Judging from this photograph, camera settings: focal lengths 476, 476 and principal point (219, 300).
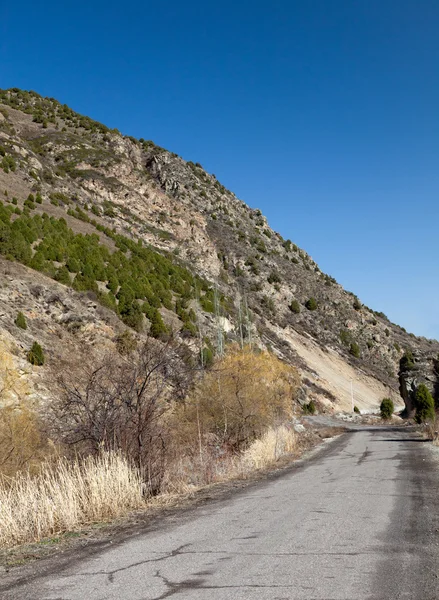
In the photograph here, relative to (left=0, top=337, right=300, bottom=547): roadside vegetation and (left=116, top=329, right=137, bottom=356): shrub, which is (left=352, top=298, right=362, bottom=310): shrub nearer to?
(left=116, top=329, right=137, bottom=356): shrub

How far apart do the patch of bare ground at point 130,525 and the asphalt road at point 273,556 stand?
320 mm

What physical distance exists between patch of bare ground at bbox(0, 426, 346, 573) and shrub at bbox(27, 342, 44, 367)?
11.5 meters

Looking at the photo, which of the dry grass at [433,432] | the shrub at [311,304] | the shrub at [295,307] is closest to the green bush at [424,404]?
the dry grass at [433,432]

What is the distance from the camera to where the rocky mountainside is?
104 feet

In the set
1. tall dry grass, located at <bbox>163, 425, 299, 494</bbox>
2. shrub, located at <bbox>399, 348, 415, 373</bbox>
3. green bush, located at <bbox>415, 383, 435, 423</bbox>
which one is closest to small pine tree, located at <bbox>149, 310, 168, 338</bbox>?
tall dry grass, located at <bbox>163, 425, 299, 494</bbox>

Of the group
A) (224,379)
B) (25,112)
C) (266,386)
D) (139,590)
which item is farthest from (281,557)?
(25,112)

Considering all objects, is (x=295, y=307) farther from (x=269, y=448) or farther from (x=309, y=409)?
(x=269, y=448)

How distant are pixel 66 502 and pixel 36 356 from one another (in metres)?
14.4

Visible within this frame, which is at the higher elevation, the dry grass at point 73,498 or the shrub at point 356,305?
the shrub at point 356,305

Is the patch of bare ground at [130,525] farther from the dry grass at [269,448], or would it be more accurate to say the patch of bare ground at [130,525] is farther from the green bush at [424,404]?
Result: the green bush at [424,404]

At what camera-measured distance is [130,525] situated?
7.56 meters

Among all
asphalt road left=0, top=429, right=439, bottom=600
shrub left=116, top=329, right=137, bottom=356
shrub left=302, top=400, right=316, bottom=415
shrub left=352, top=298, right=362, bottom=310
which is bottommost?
shrub left=302, top=400, right=316, bottom=415

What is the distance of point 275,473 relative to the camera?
1402 centimetres

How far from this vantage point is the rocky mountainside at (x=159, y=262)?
31.6 metres
